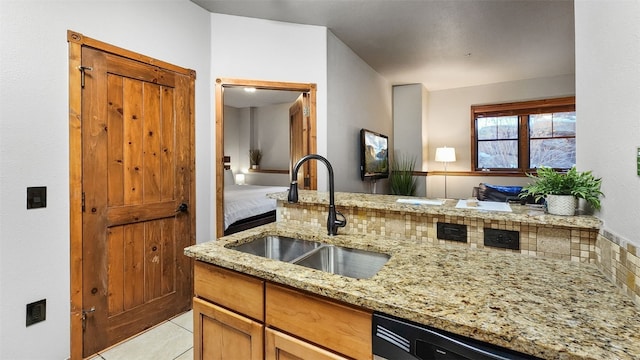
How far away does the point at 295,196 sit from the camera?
1425 mm

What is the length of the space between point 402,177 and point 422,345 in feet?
14.5

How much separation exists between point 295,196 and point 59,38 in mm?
1678

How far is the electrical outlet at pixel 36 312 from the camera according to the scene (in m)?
1.62

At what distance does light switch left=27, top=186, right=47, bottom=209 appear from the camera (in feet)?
5.29

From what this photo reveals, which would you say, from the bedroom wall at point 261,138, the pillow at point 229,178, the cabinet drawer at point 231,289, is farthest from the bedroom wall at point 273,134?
the cabinet drawer at point 231,289

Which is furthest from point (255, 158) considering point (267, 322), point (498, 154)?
point (267, 322)

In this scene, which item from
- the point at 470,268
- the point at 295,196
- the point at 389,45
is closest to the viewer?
the point at 470,268

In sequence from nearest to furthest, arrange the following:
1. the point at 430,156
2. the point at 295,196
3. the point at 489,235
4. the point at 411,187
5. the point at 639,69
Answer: the point at 639,69 → the point at 489,235 → the point at 295,196 → the point at 411,187 → the point at 430,156

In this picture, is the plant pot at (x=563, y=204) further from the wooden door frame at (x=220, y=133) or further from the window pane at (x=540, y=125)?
the window pane at (x=540, y=125)

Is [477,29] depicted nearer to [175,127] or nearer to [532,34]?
[532,34]

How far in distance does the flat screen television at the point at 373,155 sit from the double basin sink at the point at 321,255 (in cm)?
240

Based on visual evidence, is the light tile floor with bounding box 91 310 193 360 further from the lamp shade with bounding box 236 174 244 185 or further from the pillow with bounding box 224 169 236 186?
the lamp shade with bounding box 236 174 244 185

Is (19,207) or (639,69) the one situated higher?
(639,69)

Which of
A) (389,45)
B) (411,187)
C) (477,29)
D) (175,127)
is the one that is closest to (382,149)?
(411,187)
